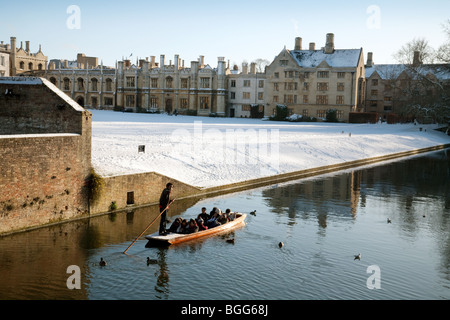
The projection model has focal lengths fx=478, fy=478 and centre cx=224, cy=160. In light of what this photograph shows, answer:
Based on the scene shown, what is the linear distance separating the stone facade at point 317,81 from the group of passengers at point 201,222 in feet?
210

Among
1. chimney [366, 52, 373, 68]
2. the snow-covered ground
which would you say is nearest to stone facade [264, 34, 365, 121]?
chimney [366, 52, 373, 68]

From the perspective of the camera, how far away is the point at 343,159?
4341 cm

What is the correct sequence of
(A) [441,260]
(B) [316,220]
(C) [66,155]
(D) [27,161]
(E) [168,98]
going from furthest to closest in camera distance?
(E) [168,98] < (B) [316,220] < (C) [66,155] < (D) [27,161] < (A) [441,260]

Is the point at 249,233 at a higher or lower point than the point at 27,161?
lower

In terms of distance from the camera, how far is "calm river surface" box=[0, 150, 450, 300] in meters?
13.8

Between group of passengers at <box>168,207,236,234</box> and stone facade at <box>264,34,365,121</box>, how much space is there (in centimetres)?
6397

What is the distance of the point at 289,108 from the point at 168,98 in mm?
24158

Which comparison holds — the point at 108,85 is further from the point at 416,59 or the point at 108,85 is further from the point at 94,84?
the point at 416,59

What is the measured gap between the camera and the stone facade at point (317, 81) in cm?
8050

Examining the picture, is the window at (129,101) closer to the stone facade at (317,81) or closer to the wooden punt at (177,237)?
the stone facade at (317,81)

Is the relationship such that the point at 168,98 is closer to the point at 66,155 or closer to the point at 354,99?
the point at 354,99

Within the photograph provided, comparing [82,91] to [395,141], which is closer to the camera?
[395,141]

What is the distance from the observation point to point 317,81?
270 ft
